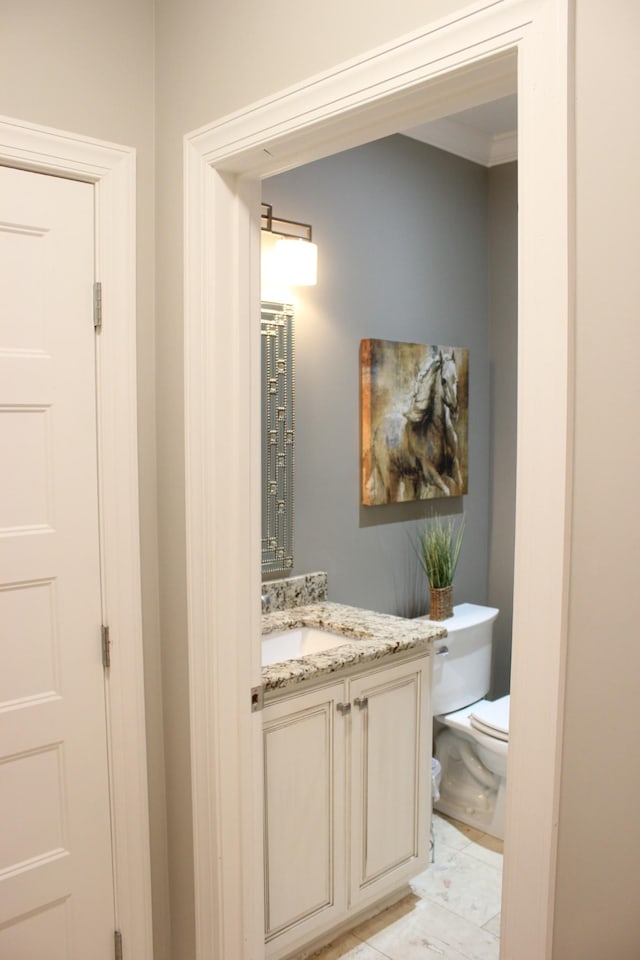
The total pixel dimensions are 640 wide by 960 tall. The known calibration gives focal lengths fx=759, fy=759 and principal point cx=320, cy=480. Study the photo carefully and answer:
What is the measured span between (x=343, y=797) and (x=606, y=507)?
1573 mm

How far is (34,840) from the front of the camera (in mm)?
1661

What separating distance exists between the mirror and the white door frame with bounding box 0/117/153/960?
816 millimetres

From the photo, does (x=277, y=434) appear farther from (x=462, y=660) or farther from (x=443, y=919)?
(x=443, y=919)

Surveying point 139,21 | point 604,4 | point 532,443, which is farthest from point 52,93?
point 532,443

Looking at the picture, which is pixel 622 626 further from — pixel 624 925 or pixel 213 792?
pixel 213 792

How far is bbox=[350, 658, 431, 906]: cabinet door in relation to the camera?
2.28 metres

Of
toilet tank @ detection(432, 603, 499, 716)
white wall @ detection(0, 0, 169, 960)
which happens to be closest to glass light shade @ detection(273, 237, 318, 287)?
white wall @ detection(0, 0, 169, 960)

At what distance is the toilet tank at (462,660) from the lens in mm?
2986

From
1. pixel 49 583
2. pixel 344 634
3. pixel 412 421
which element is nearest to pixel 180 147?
pixel 49 583

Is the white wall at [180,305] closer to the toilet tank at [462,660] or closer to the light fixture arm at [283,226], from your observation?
the light fixture arm at [283,226]

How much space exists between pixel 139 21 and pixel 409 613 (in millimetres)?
2291

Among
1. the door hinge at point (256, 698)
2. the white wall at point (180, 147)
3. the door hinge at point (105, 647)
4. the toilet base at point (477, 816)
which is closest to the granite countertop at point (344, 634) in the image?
the door hinge at point (256, 698)

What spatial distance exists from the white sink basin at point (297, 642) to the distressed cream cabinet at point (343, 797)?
224 millimetres

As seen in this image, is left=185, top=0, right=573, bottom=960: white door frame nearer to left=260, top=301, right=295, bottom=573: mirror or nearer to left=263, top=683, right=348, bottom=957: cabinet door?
left=263, top=683, right=348, bottom=957: cabinet door
